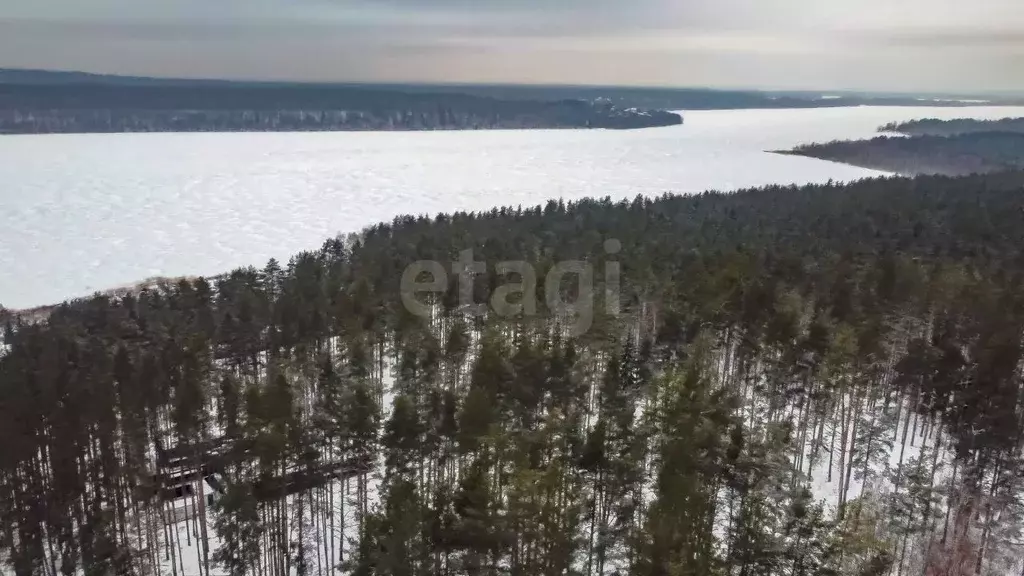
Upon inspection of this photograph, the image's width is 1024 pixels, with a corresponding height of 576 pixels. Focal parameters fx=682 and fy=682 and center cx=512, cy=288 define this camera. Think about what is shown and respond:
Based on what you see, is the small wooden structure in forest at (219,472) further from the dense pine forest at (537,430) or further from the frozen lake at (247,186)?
the frozen lake at (247,186)

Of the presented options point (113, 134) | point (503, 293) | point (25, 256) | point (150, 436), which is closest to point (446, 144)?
point (113, 134)

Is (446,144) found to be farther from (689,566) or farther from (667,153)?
(689,566)

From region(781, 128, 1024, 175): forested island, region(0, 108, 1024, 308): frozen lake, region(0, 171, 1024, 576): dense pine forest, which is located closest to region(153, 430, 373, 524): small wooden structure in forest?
region(0, 171, 1024, 576): dense pine forest

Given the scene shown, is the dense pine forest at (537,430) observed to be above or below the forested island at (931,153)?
below

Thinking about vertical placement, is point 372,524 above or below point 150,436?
above

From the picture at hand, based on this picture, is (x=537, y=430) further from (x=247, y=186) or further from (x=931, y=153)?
(x=931, y=153)

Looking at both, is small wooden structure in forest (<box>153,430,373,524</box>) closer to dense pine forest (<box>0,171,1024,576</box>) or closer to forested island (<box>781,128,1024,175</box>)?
dense pine forest (<box>0,171,1024,576</box>)

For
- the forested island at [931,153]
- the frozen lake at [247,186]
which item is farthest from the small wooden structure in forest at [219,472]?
the forested island at [931,153]
